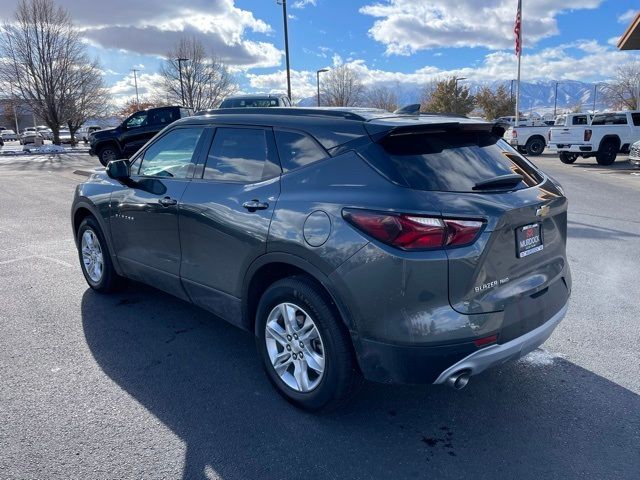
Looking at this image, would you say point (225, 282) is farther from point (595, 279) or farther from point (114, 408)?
point (595, 279)

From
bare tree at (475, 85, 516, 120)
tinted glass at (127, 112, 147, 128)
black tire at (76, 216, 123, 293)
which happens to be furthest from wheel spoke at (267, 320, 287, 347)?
bare tree at (475, 85, 516, 120)

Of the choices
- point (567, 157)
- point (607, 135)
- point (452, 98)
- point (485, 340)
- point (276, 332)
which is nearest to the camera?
point (485, 340)

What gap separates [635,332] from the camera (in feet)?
13.5

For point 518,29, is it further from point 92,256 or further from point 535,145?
point 92,256

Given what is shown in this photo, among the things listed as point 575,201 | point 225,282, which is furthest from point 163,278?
point 575,201

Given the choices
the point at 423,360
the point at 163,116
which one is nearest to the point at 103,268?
the point at 423,360

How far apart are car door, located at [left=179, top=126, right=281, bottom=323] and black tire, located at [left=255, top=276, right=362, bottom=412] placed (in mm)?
297

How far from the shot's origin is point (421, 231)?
2.47 m

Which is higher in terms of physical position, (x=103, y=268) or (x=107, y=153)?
(x=107, y=153)

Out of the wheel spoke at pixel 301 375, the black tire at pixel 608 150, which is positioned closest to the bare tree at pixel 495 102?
the black tire at pixel 608 150

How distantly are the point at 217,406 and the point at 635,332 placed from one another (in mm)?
3352

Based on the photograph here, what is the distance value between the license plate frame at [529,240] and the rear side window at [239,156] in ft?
4.96

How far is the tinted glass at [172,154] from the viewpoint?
3885 mm

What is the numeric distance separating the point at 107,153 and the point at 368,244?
18.6 m
